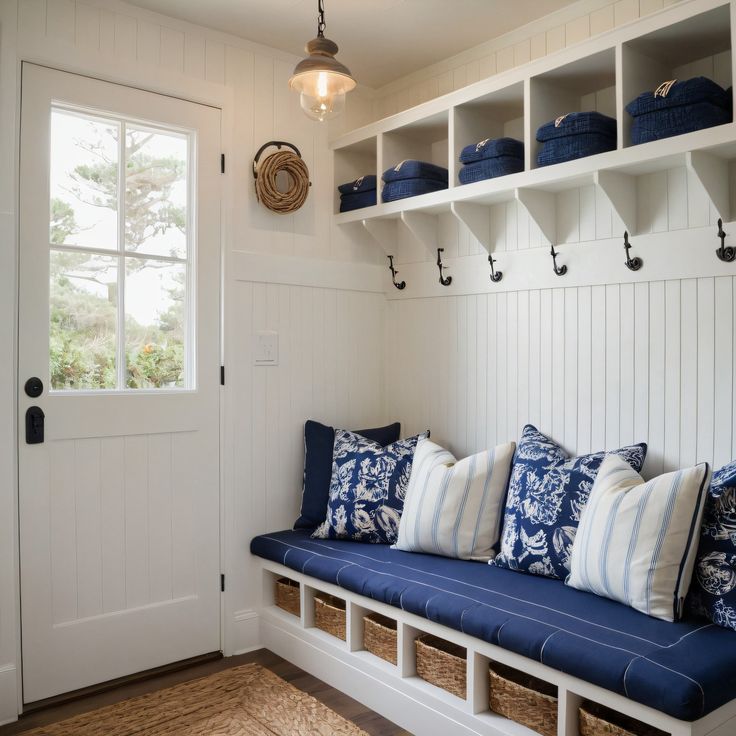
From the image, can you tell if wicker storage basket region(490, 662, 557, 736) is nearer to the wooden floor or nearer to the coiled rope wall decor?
the wooden floor

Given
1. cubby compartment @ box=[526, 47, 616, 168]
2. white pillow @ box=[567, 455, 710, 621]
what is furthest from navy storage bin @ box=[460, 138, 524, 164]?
white pillow @ box=[567, 455, 710, 621]

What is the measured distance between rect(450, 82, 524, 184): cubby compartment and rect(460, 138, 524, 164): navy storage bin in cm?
11

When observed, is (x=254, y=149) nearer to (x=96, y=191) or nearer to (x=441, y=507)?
(x=96, y=191)

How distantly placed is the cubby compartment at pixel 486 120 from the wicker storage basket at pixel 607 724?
6.23ft

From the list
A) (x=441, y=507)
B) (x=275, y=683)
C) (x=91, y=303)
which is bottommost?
(x=275, y=683)

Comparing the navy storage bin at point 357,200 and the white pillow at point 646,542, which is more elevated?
the navy storage bin at point 357,200

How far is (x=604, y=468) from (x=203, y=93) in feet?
6.81

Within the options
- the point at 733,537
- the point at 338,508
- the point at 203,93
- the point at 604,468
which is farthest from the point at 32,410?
the point at 733,537

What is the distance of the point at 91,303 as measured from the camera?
2.64 meters

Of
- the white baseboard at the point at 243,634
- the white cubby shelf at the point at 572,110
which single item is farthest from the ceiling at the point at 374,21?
the white baseboard at the point at 243,634

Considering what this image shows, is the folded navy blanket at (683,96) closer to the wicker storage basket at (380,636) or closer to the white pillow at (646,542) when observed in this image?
the white pillow at (646,542)

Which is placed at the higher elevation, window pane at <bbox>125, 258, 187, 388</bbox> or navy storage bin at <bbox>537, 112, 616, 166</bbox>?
navy storage bin at <bbox>537, 112, 616, 166</bbox>

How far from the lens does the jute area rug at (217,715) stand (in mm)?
2328

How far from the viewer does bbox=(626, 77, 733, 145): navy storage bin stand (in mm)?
2076
